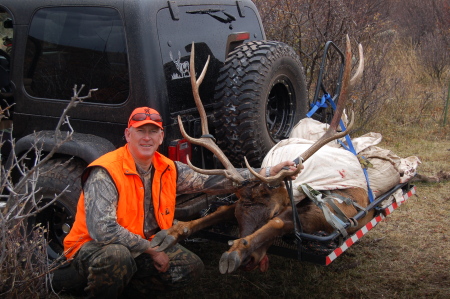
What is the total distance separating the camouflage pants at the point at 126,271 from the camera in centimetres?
340

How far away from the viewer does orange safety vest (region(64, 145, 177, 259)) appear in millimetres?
3523

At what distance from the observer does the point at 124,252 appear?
3416mm

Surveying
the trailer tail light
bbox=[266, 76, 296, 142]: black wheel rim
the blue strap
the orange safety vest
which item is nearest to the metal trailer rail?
the blue strap

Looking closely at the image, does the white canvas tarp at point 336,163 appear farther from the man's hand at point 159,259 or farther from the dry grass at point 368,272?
the man's hand at point 159,259

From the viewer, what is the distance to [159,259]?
3568 millimetres

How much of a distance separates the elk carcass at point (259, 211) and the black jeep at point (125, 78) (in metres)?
0.23

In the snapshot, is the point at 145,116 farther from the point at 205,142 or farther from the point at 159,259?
the point at 159,259

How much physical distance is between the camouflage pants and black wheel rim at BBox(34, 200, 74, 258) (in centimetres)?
77

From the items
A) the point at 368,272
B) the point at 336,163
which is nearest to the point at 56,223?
the point at 336,163

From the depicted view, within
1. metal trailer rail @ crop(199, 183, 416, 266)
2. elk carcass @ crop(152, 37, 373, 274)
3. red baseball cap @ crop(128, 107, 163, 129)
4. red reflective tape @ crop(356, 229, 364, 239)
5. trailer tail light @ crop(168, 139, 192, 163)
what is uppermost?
red baseball cap @ crop(128, 107, 163, 129)

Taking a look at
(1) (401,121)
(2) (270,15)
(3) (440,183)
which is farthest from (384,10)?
(3) (440,183)

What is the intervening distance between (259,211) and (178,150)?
836 mm

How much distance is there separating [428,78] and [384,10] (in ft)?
7.32

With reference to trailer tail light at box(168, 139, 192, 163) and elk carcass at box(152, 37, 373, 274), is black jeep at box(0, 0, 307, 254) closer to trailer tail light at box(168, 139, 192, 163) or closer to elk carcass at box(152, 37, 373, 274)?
trailer tail light at box(168, 139, 192, 163)
